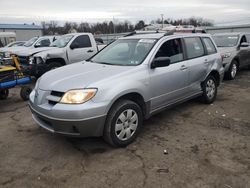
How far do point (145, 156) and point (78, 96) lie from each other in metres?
1.31

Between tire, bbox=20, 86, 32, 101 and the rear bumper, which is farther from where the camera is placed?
tire, bbox=20, 86, 32, 101

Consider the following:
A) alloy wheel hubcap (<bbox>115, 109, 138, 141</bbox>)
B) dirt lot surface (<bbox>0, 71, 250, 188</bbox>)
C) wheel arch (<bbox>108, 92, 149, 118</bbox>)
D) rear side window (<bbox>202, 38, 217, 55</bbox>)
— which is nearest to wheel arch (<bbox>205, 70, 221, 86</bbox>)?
rear side window (<bbox>202, 38, 217, 55</bbox>)

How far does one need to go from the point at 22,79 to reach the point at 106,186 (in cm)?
495

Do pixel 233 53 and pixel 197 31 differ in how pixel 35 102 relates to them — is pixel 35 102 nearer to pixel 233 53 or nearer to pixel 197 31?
pixel 197 31

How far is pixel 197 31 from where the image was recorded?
20.8 ft


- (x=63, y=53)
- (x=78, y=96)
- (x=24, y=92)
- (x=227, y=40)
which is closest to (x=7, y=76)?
(x=24, y=92)

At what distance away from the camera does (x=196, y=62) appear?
18.3 ft

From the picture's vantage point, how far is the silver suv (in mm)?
3666

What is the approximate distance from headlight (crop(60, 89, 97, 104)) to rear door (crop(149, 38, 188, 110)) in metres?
1.23

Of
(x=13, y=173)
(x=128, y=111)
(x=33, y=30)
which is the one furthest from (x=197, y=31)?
(x=33, y=30)

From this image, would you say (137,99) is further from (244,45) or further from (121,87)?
(244,45)

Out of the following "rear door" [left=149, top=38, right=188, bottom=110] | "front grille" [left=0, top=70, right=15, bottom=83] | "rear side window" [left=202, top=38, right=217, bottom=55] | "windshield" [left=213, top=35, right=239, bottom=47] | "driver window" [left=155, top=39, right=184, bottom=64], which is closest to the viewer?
"rear door" [left=149, top=38, right=188, bottom=110]

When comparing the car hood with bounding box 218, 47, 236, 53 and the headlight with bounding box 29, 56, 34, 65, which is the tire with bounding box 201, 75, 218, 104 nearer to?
the car hood with bounding box 218, 47, 236, 53

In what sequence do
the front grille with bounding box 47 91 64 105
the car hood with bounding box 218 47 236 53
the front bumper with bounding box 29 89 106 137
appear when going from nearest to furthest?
the front bumper with bounding box 29 89 106 137, the front grille with bounding box 47 91 64 105, the car hood with bounding box 218 47 236 53
